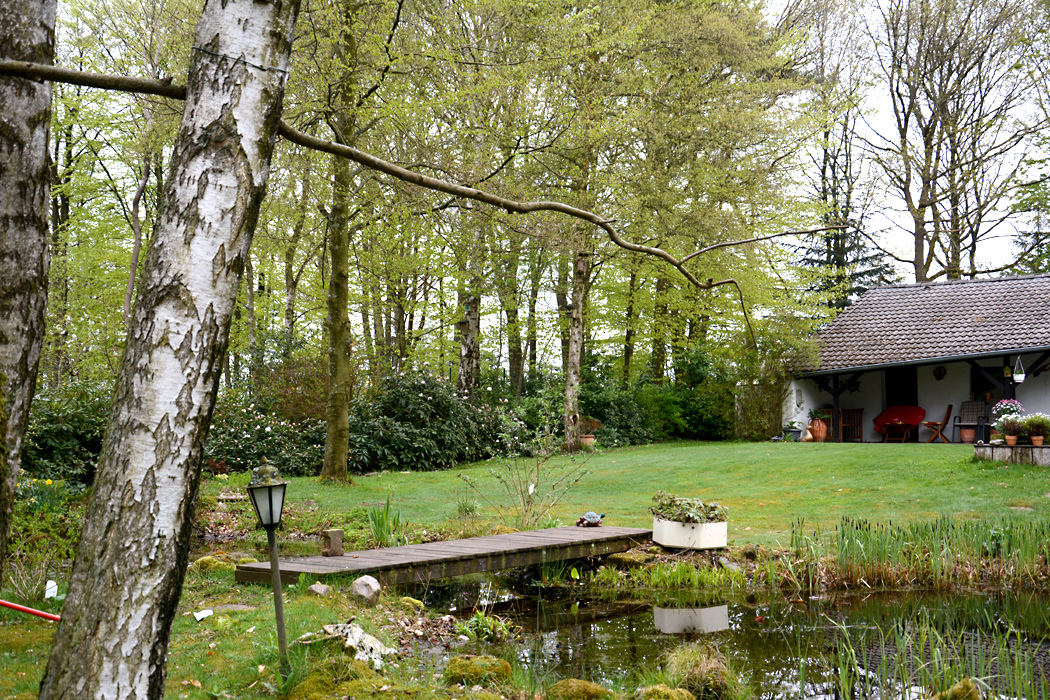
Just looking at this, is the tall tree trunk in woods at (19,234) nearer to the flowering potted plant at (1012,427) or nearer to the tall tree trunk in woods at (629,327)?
the flowering potted plant at (1012,427)

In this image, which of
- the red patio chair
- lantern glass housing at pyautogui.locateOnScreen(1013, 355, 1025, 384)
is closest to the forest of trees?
the red patio chair

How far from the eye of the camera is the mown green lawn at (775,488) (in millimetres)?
10078

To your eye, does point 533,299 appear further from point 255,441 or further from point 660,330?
point 255,441

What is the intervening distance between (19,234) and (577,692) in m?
3.51

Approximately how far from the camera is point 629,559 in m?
8.27

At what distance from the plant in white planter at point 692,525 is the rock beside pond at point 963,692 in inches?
150

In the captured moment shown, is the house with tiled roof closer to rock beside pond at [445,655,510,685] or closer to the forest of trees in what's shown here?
the forest of trees

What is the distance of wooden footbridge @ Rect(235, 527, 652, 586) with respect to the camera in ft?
20.6

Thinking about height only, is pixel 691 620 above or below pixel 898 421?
below

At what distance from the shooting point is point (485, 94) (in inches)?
502

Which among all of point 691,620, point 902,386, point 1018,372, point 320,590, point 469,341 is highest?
point 469,341

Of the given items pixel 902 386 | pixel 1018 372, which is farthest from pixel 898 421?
pixel 1018 372

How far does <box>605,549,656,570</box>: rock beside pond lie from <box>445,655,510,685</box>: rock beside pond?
371 cm

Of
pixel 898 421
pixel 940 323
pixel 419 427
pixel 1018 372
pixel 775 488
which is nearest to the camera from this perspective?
pixel 775 488
